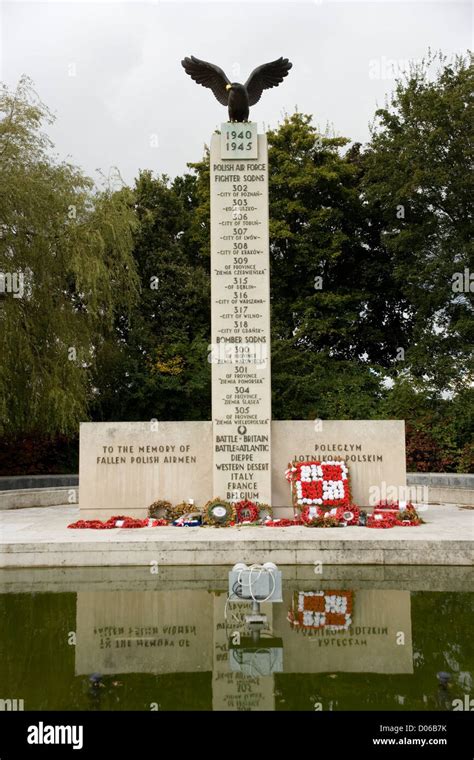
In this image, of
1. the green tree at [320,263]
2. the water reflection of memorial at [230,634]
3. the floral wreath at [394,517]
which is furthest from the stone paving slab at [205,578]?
the green tree at [320,263]

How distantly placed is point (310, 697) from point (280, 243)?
68.2ft

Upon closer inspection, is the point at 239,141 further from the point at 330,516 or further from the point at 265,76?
the point at 330,516

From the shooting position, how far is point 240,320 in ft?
36.4

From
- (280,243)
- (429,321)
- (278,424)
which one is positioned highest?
(280,243)

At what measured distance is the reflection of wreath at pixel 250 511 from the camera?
10594mm

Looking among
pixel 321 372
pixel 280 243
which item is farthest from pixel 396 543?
pixel 280 243

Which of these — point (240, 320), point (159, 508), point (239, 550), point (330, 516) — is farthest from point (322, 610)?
point (240, 320)

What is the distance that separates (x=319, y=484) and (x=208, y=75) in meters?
7.20

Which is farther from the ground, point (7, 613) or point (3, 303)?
point (3, 303)

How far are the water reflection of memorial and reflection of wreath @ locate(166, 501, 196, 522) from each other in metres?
3.55

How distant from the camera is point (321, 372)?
21516 mm

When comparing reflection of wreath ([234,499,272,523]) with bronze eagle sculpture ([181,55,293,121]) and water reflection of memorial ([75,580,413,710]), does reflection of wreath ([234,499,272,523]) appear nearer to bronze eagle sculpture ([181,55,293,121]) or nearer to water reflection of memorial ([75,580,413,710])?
water reflection of memorial ([75,580,413,710])
